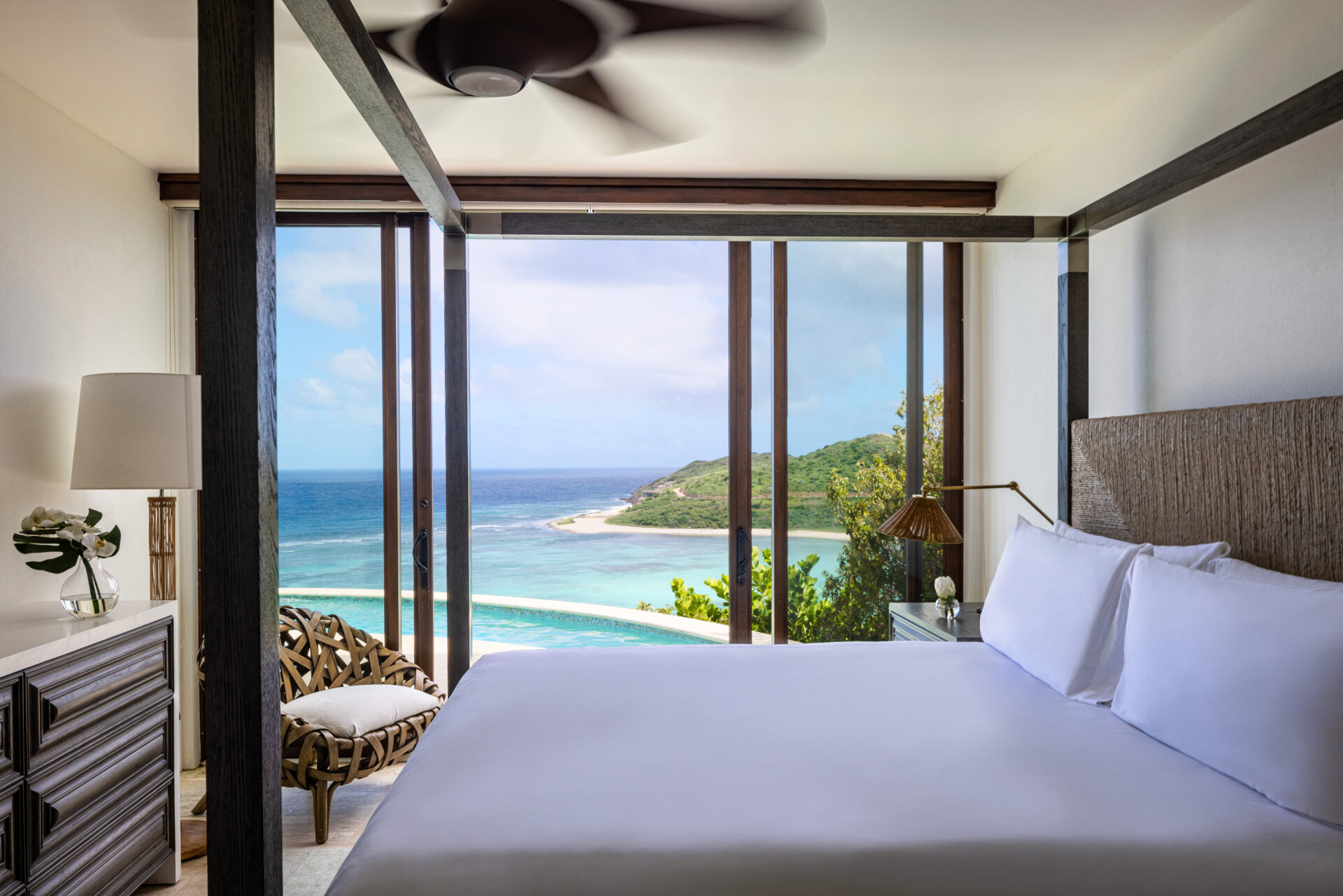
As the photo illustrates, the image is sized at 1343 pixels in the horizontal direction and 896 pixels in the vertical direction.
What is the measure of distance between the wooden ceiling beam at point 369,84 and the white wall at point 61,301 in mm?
1488

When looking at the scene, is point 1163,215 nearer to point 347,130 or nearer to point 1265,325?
point 1265,325

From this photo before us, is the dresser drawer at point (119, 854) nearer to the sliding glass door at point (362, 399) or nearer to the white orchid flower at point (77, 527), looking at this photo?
the white orchid flower at point (77, 527)

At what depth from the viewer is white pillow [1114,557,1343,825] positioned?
4.70 feet

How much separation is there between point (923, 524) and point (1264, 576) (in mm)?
1366

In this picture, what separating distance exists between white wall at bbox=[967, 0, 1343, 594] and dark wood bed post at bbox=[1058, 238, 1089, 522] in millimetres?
141

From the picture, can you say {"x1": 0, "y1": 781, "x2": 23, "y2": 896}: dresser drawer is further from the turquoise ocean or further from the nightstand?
the nightstand

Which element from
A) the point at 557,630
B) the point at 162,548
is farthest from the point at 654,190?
the point at 557,630

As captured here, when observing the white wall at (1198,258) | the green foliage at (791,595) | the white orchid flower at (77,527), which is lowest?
the green foliage at (791,595)

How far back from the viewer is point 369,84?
181 cm

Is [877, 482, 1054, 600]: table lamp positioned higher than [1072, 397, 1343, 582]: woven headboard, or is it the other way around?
[1072, 397, 1343, 582]: woven headboard

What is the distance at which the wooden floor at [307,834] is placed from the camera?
2805mm

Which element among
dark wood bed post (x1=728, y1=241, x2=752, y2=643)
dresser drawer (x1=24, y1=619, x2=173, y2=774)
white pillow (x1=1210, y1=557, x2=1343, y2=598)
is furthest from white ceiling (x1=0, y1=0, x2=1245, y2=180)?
dresser drawer (x1=24, y1=619, x2=173, y2=774)

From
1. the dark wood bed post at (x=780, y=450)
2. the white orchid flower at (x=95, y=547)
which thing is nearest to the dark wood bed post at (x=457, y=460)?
the white orchid flower at (x=95, y=547)

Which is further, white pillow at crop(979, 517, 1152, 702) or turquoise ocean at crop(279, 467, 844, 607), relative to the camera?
turquoise ocean at crop(279, 467, 844, 607)
